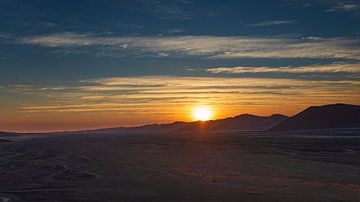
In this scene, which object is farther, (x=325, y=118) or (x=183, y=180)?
(x=325, y=118)

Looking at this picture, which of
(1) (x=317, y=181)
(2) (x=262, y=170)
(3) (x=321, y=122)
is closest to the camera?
(1) (x=317, y=181)

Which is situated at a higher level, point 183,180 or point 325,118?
point 325,118

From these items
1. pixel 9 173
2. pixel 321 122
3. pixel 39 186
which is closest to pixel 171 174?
pixel 39 186

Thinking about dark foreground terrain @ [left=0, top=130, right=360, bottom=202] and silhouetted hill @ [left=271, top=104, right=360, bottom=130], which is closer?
dark foreground terrain @ [left=0, top=130, right=360, bottom=202]

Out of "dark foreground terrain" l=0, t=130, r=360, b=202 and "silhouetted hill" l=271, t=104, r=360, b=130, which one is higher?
"silhouetted hill" l=271, t=104, r=360, b=130

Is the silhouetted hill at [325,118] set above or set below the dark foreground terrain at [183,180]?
above

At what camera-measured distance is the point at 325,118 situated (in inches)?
6324

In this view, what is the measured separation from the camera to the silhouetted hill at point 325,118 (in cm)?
15338

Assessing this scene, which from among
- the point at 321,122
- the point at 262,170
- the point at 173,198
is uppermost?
the point at 321,122

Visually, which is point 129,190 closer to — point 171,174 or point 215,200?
point 215,200

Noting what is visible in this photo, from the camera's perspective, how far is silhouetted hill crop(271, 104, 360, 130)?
153375 millimetres

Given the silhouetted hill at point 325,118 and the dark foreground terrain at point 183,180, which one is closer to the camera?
the dark foreground terrain at point 183,180

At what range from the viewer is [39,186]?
67.8 ft

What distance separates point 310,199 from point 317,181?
17.9 ft
